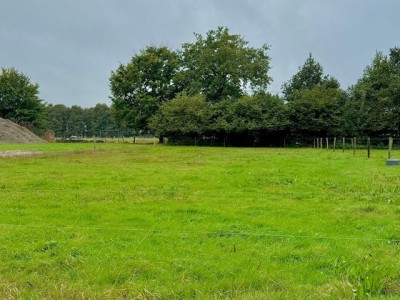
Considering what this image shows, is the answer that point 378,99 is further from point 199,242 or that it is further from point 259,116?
point 199,242

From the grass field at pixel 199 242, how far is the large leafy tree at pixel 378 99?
34.5m

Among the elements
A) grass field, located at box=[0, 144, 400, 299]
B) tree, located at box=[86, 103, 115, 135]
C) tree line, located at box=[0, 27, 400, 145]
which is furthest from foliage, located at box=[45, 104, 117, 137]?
grass field, located at box=[0, 144, 400, 299]

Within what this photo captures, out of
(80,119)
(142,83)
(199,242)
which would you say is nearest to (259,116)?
(142,83)

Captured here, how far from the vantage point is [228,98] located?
5141 centimetres

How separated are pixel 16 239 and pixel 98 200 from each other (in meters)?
3.35

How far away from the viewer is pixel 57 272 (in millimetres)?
4496

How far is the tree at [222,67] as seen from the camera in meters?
50.9

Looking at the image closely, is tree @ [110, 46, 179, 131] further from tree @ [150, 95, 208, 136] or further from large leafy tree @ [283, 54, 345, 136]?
large leafy tree @ [283, 54, 345, 136]

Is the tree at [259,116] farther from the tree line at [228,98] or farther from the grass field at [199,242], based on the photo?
the grass field at [199,242]

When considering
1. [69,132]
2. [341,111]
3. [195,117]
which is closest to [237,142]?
[195,117]

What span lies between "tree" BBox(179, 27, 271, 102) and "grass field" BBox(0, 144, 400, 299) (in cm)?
4192

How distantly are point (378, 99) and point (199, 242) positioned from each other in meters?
42.8

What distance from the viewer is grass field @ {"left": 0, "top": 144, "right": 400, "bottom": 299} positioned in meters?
4.07

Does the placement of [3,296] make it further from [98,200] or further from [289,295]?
[98,200]
